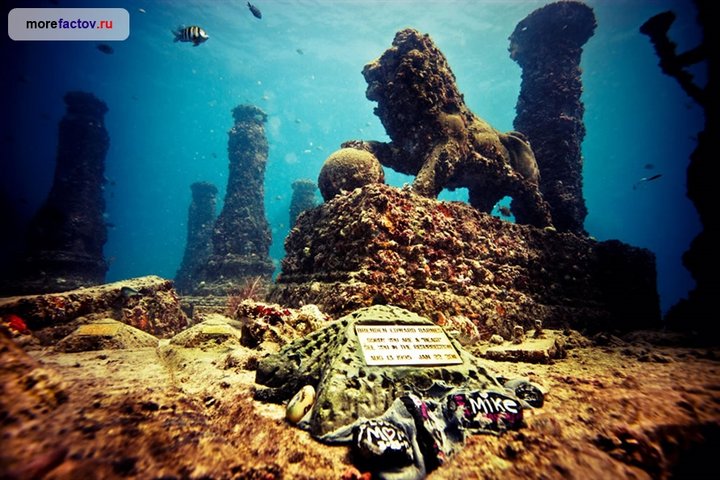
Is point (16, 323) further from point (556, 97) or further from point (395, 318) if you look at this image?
point (556, 97)

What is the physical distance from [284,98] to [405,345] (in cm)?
10109

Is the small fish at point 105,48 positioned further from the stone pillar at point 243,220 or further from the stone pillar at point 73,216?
the stone pillar at point 243,220

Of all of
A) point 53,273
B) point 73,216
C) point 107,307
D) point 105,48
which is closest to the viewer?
point 107,307

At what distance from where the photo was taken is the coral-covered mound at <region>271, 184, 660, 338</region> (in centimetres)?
465

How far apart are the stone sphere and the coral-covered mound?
1.89 ft

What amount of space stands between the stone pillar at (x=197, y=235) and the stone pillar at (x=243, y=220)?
375 cm

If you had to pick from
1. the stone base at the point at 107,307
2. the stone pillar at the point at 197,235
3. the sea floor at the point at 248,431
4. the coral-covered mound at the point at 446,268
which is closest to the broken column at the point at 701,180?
the coral-covered mound at the point at 446,268

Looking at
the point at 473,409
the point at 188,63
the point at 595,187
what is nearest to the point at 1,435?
the point at 473,409

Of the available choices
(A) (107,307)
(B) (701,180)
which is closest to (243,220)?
(A) (107,307)

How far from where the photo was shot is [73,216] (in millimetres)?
15266

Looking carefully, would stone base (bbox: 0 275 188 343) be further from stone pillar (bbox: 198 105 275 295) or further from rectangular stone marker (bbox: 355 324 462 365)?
stone pillar (bbox: 198 105 275 295)

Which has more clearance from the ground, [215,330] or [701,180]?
[701,180]

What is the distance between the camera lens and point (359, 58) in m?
48.8

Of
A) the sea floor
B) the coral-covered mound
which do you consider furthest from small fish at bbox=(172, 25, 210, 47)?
the sea floor
